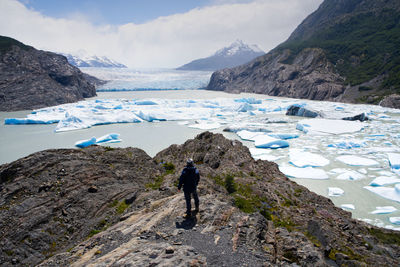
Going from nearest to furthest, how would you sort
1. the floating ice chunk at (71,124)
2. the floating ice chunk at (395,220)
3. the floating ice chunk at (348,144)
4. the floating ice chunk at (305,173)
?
1. the floating ice chunk at (395,220)
2. the floating ice chunk at (305,173)
3. the floating ice chunk at (348,144)
4. the floating ice chunk at (71,124)

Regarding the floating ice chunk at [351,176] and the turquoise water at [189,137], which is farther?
the floating ice chunk at [351,176]

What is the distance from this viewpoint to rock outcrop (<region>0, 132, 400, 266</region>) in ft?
15.7

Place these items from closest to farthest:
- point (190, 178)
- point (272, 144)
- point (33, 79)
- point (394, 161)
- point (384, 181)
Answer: point (190, 178) → point (384, 181) → point (394, 161) → point (272, 144) → point (33, 79)

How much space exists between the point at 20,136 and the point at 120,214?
22.6 m

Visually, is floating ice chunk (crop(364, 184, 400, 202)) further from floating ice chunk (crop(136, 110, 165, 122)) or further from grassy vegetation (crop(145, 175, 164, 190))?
floating ice chunk (crop(136, 110, 165, 122))

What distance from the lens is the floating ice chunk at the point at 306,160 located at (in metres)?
15.5

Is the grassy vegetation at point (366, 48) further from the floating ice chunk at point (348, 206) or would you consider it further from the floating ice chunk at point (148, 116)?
the floating ice chunk at point (348, 206)

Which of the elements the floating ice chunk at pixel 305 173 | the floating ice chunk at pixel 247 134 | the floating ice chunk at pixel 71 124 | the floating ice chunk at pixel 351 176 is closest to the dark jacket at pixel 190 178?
the floating ice chunk at pixel 305 173

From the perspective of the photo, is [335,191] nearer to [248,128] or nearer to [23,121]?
[248,128]

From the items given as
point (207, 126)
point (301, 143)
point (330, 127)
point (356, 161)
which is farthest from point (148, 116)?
point (356, 161)

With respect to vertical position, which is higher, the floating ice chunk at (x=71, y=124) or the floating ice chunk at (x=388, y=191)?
the floating ice chunk at (x=71, y=124)

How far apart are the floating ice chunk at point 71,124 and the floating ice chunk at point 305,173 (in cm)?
2295

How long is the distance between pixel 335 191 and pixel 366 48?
69882mm

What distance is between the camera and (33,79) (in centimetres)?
4544
